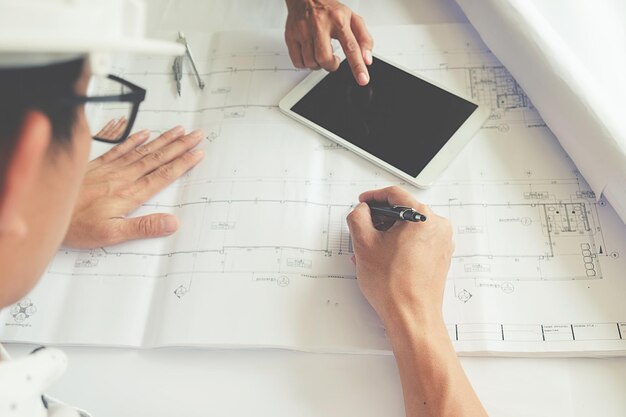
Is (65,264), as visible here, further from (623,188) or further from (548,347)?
(623,188)

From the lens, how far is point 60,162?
1.55 ft

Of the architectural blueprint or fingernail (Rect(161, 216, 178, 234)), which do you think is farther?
fingernail (Rect(161, 216, 178, 234))

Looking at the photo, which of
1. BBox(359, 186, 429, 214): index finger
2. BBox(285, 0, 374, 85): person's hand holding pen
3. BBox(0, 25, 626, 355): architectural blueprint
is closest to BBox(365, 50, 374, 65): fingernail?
BBox(285, 0, 374, 85): person's hand holding pen

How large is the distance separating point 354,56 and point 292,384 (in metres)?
0.57

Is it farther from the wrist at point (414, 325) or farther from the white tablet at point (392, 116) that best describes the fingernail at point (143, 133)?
the wrist at point (414, 325)

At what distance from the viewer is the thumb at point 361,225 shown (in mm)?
812

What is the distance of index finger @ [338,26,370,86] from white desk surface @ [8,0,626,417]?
488 mm

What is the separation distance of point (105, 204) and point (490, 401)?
0.65m

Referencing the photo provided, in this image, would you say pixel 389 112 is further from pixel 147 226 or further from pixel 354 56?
pixel 147 226

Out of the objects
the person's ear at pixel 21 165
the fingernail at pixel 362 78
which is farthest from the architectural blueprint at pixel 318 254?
the person's ear at pixel 21 165

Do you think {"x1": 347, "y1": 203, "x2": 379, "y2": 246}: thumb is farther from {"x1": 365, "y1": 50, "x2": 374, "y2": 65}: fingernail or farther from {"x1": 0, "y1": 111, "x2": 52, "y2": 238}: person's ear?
{"x1": 0, "y1": 111, "x2": 52, "y2": 238}: person's ear

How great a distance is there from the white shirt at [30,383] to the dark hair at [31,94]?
27cm

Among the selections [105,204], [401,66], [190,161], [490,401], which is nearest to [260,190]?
[190,161]

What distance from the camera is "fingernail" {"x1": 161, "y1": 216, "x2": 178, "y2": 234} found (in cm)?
88
